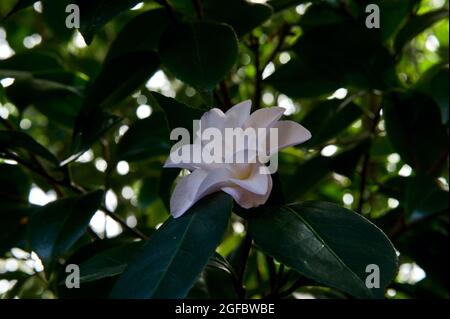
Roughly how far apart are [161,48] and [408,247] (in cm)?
58

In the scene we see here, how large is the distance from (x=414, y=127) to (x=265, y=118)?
1.71 feet

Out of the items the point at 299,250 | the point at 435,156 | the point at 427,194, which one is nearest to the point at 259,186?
the point at 299,250

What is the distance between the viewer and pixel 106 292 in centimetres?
86

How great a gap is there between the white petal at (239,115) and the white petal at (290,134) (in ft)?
0.12

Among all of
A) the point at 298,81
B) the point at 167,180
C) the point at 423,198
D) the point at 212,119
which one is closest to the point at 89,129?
the point at 167,180

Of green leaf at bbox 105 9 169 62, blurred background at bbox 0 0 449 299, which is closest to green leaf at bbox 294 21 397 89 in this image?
blurred background at bbox 0 0 449 299

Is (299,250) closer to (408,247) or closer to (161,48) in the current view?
(161,48)

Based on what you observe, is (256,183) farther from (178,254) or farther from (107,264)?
(107,264)

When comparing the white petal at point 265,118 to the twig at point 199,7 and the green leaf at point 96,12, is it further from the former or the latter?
the twig at point 199,7

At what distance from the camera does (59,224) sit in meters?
0.87

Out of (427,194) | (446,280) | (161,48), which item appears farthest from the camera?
(446,280)

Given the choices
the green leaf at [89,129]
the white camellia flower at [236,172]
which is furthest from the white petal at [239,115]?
the green leaf at [89,129]

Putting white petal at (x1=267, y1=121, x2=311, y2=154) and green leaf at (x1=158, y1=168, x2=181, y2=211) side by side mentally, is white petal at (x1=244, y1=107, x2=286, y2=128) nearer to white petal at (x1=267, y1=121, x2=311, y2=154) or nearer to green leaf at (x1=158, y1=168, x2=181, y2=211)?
white petal at (x1=267, y1=121, x2=311, y2=154)
